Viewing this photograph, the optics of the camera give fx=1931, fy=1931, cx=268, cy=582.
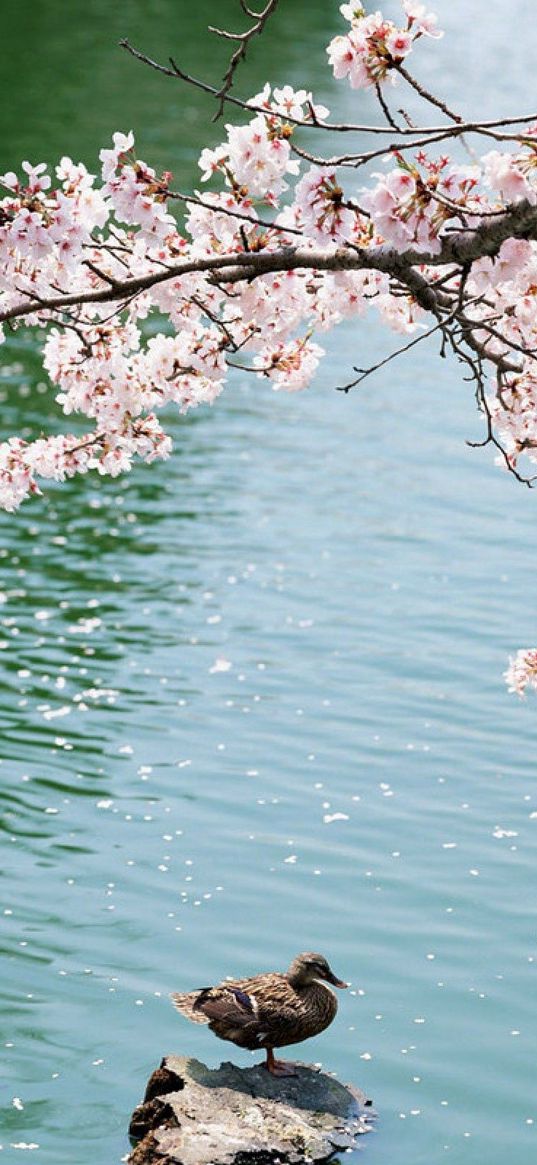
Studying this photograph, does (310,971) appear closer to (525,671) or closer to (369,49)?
(525,671)

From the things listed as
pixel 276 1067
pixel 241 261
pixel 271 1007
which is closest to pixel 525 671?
pixel 271 1007

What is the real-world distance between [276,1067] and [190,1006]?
622 millimetres

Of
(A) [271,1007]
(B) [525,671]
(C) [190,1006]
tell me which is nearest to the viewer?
(A) [271,1007]

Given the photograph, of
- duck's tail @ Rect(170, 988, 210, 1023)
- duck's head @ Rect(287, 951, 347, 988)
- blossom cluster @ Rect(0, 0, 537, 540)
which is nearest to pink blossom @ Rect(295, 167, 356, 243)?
blossom cluster @ Rect(0, 0, 537, 540)

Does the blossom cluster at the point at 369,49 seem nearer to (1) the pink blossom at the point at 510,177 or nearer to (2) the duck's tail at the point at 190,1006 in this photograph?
(1) the pink blossom at the point at 510,177

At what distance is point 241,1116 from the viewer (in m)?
10.8

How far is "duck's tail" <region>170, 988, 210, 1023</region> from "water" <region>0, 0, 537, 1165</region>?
2.59 feet

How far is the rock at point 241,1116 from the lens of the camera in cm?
1045

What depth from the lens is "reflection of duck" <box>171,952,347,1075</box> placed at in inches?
447

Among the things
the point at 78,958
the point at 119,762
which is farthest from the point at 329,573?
the point at 78,958

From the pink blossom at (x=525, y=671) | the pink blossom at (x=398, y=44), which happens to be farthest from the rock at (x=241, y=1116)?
the pink blossom at (x=398, y=44)

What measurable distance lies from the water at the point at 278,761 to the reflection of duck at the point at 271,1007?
79cm

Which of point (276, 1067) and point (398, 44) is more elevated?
point (398, 44)

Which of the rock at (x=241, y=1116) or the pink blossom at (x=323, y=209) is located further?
the rock at (x=241, y=1116)
